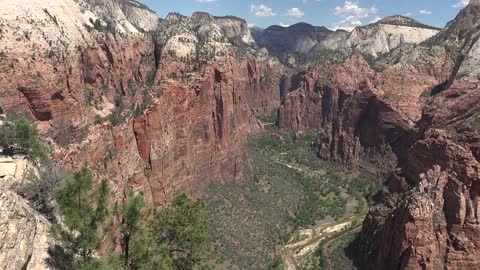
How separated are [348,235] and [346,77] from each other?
82.5 metres

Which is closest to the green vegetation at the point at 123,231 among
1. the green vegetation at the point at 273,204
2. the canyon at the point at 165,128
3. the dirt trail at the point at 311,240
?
the canyon at the point at 165,128

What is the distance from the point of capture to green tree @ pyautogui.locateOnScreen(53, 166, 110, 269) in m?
21.7

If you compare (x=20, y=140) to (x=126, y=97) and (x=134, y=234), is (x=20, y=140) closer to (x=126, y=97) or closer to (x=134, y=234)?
(x=134, y=234)

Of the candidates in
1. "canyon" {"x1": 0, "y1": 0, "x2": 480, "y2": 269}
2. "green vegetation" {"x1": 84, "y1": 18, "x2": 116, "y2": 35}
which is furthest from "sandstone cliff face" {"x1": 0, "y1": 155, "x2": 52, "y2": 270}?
"green vegetation" {"x1": 84, "y1": 18, "x2": 116, "y2": 35}

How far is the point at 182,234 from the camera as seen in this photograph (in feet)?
89.9

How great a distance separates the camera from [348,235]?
74.0 meters

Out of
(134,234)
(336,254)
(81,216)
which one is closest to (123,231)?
(134,234)

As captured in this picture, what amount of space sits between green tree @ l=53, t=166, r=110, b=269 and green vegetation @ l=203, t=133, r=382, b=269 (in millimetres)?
19590

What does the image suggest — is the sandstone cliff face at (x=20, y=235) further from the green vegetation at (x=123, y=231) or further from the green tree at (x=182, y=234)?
the green tree at (x=182, y=234)

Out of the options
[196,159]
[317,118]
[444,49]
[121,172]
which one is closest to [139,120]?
[121,172]

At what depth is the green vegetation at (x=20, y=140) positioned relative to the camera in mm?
26581

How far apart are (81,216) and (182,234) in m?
7.11

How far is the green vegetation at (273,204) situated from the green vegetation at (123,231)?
14088 millimetres

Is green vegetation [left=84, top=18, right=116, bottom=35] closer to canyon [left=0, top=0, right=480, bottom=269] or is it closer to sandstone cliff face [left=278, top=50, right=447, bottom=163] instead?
canyon [left=0, top=0, right=480, bottom=269]
